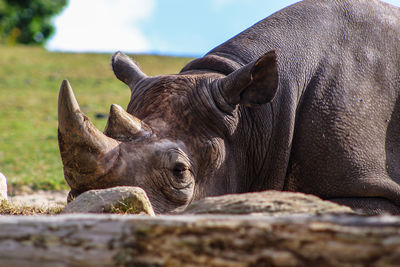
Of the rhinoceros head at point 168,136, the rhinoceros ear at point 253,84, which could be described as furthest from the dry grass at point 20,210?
the rhinoceros ear at point 253,84

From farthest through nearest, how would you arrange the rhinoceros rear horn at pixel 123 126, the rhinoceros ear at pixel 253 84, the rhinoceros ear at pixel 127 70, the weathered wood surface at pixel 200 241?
the rhinoceros ear at pixel 127 70
the rhinoceros ear at pixel 253 84
the rhinoceros rear horn at pixel 123 126
the weathered wood surface at pixel 200 241

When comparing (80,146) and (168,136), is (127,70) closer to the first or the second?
(168,136)

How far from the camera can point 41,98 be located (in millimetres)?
17156

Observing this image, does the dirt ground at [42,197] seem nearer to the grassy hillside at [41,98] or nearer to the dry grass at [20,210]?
the grassy hillside at [41,98]

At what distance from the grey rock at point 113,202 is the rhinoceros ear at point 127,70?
1674 mm

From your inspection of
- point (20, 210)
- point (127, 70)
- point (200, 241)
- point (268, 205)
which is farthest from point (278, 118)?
point (200, 241)

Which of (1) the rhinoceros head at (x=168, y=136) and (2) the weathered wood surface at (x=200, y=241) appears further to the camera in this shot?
(1) the rhinoceros head at (x=168, y=136)

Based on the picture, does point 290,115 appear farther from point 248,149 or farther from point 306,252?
point 306,252

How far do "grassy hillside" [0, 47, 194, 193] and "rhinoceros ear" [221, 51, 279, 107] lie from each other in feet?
12.3

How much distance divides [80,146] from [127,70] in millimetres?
1607

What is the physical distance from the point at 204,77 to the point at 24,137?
8.22 m

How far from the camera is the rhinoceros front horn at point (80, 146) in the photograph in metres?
3.34

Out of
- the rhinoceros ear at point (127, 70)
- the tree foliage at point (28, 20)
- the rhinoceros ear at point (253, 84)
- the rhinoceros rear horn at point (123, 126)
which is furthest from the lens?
the tree foliage at point (28, 20)

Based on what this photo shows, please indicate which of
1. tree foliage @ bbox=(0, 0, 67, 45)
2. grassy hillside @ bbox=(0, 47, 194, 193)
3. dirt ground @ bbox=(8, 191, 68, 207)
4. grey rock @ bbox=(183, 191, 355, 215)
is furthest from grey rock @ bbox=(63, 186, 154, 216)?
tree foliage @ bbox=(0, 0, 67, 45)
